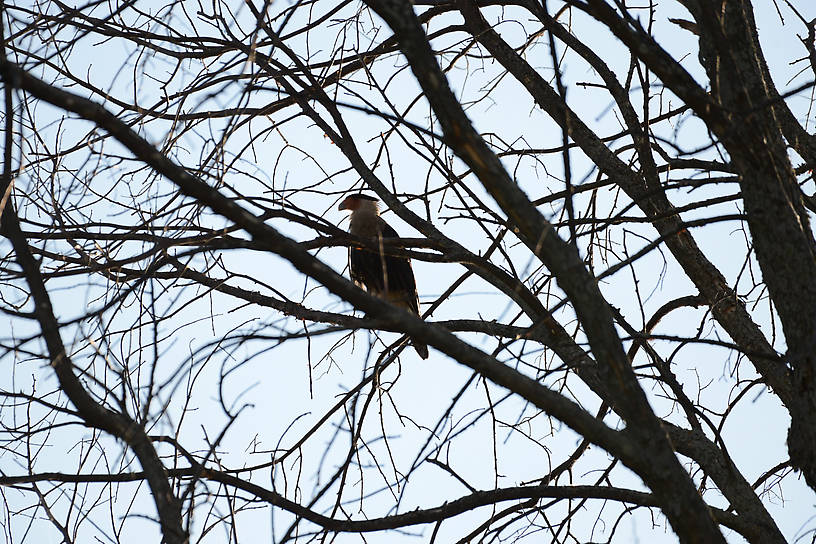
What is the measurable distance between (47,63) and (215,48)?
2.46 ft

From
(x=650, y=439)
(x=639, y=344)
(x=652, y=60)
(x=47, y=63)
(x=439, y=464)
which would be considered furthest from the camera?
(x=639, y=344)

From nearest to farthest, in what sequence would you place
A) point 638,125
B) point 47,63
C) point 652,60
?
point 652,60, point 47,63, point 638,125

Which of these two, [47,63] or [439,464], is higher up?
[47,63]

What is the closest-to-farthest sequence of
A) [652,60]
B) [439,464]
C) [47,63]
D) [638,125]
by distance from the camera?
[652,60] < [439,464] < [47,63] < [638,125]

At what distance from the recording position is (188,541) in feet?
5.59

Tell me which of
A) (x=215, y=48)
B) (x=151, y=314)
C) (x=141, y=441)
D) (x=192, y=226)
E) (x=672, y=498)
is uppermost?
(x=215, y=48)

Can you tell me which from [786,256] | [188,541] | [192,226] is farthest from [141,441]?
[786,256]

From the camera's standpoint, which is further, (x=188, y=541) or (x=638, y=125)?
(x=638, y=125)

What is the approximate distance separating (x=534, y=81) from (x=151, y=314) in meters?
1.90

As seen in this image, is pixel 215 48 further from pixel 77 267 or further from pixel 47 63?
pixel 77 267

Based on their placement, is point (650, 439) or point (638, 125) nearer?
point (650, 439)

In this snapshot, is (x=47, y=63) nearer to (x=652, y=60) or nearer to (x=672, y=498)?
(x=652, y=60)

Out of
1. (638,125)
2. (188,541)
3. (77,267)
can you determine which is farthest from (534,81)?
(188,541)

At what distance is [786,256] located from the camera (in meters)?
1.96
